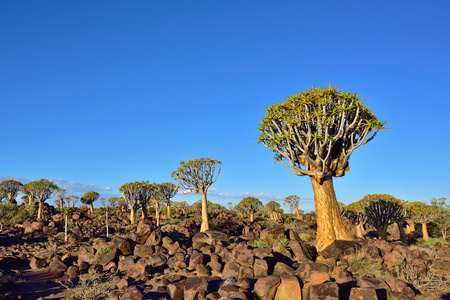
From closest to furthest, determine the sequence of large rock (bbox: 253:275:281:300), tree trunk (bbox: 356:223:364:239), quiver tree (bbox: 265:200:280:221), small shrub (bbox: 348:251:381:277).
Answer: large rock (bbox: 253:275:281:300), small shrub (bbox: 348:251:381:277), tree trunk (bbox: 356:223:364:239), quiver tree (bbox: 265:200:280:221)

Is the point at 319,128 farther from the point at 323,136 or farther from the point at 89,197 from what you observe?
the point at 89,197

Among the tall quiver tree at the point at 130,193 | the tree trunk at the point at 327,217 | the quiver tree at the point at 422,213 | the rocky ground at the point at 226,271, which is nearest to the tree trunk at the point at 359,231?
the quiver tree at the point at 422,213

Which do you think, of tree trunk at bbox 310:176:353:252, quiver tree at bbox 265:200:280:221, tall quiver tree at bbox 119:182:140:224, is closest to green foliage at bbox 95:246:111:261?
tree trunk at bbox 310:176:353:252

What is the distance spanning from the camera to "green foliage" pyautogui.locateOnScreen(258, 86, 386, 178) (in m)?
14.3

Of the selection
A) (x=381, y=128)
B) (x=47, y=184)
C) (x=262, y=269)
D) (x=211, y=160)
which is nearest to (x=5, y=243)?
(x=211, y=160)

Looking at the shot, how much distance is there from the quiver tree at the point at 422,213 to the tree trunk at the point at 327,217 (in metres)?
19.4

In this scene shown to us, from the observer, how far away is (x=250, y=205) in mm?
42031

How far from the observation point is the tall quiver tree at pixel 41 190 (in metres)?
40.0

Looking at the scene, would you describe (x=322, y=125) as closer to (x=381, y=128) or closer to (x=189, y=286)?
(x=381, y=128)

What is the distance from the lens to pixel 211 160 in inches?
1067

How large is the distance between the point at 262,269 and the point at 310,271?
1.66 m

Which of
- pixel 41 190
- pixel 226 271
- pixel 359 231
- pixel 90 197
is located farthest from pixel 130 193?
pixel 226 271

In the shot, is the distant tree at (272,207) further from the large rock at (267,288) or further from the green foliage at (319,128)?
the large rock at (267,288)

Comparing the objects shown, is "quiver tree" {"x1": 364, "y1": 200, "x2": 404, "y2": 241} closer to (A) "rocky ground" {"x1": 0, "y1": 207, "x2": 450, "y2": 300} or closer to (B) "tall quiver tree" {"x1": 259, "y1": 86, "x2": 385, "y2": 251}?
(A) "rocky ground" {"x1": 0, "y1": 207, "x2": 450, "y2": 300}
